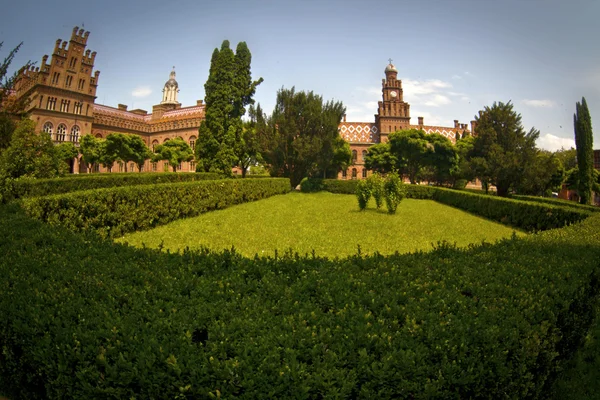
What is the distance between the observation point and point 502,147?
24.7 meters

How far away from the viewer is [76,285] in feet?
9.49

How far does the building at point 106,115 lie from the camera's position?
1854 inches

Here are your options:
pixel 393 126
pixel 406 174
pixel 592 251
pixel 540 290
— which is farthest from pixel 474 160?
pixel 393 126

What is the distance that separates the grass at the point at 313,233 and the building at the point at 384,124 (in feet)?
148

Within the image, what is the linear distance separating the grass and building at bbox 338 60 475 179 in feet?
148

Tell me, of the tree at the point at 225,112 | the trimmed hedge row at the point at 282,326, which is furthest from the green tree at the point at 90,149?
the trimmed hedge row at the point at 282,326

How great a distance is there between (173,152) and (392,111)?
36659 mm

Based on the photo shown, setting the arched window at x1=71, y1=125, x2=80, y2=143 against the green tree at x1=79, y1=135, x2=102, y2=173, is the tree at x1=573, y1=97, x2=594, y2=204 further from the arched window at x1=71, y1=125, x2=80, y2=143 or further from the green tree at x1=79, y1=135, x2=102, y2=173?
the arched window at x1=71, y1=125, x2=80, y2=143

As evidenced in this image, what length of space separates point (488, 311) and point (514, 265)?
1.56m

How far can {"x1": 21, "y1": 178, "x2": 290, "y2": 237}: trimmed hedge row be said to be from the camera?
8.09 meters

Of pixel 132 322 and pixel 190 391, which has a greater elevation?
pixel 132 322

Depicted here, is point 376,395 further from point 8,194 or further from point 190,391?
point 8,194

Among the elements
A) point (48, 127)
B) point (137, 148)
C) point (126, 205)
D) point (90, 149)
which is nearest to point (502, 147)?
point (126, 205)

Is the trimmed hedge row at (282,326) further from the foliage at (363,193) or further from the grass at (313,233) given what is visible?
the foliage at (363,193)
